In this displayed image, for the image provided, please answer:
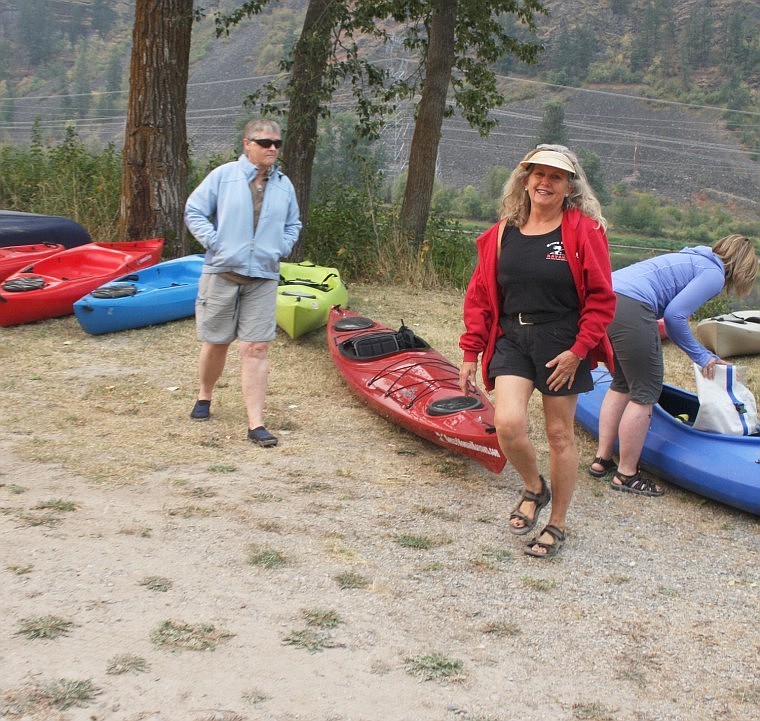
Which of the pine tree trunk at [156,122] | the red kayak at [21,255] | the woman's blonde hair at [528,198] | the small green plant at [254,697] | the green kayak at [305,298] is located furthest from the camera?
the pine tree trunk at [156,122]

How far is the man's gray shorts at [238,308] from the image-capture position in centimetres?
531

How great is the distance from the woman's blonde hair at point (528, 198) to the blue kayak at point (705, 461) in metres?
1.88

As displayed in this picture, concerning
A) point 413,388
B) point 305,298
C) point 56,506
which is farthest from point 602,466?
point 305,298

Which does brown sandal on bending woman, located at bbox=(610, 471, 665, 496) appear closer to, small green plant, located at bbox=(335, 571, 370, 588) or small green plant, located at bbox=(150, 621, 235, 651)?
small green plant, located at bbox=(335, 571, 370, 588)

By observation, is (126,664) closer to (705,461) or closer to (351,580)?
(351,580)

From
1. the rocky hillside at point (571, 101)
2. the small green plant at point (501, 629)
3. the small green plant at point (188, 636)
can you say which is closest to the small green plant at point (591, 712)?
the small green plant at point (501, 629)

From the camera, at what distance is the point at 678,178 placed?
7006 centimetres

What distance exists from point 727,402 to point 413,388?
1915mm

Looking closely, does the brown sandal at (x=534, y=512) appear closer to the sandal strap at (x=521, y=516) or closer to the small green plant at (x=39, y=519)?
the sandal strap at (x=521, y=516)

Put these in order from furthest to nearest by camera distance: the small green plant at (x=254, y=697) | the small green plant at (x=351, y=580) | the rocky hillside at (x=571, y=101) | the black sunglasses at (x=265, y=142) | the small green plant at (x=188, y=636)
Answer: the rocky hillside at (x=571, y=101) < the black sunglasses at (x=265, y=142) < the small green plant at (x=351, y=580) < the small green plant at (x=188, y=636) < the small green plant at (x=254, y=697)

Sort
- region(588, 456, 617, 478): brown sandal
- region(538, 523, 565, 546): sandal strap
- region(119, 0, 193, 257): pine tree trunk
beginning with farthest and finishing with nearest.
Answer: region(119, 0, 193, 257): pine tree trunk → region(588, 456, 617, 478): brown sandal → region(538, 523, 565, 546): sandal strap

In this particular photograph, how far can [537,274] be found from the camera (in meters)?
3.81

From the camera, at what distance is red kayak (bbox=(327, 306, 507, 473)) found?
531 cm

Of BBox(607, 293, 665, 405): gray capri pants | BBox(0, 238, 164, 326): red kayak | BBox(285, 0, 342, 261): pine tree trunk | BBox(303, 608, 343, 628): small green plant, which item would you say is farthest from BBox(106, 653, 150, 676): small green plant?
BBox(285, 0, 342, 261): pine tree trunk
